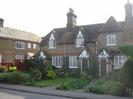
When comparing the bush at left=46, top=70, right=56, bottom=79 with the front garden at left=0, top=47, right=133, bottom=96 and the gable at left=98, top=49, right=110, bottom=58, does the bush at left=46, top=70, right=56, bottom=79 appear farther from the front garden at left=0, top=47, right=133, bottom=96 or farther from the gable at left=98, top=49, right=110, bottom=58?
the gable at left=98, top=49, right=110, bottom=58

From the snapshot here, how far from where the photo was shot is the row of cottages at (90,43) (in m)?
36.5

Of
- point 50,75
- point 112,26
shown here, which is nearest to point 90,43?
point 112,26

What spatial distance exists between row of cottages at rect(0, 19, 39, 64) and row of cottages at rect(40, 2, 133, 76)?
9065mm

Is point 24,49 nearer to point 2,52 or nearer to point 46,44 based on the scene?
point 2,52

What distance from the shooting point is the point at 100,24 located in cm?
4212

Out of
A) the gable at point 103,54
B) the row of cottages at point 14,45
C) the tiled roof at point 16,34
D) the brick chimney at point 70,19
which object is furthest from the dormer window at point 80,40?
the tiled roof at point 16,34

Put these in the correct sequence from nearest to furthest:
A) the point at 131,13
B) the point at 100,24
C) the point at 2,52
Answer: the point at 131,13 → the point at 100,24 → the point at 2,52

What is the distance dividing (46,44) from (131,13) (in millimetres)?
15672

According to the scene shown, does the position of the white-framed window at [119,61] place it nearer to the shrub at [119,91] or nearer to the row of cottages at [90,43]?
the row of cottages at [90,43]

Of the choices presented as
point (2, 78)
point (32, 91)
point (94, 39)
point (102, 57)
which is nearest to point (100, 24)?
point (94, 39)

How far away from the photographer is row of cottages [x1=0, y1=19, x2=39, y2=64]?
49688 millimetres

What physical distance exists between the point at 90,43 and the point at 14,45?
19167 millimetres

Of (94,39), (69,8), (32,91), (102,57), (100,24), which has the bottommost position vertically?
(32,91)

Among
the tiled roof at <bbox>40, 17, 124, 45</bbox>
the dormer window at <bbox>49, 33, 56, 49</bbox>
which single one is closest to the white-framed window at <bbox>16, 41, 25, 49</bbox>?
the tiled roof at <bbox>40, 17, 124, 45</bbox>
